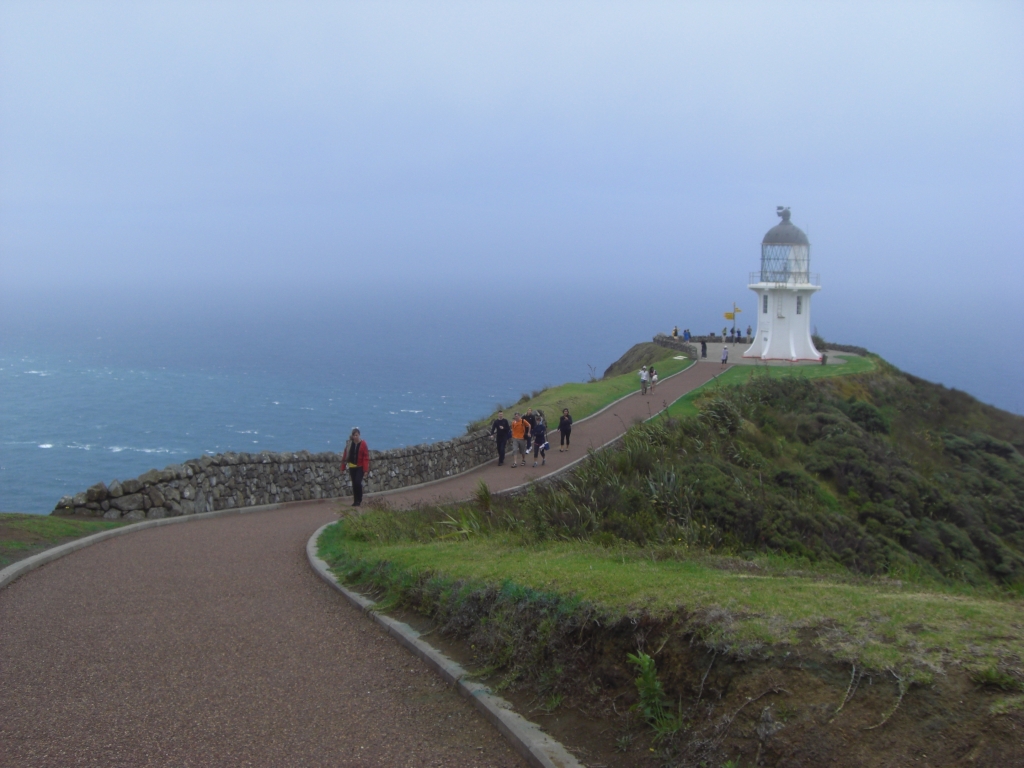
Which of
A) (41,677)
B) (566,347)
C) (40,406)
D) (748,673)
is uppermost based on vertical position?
(566,347)

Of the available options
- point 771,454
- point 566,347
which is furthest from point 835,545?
point 566,347

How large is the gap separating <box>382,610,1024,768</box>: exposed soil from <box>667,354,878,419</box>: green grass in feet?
76.1

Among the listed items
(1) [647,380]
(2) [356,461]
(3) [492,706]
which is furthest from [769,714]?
(1) [647,380]

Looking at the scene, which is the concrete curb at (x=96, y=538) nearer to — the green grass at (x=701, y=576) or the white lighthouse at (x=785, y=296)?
the green grass at (x=701, y=576)

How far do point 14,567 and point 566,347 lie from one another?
129 meters

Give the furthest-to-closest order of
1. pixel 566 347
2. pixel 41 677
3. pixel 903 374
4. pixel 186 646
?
pixel 566 347 → pixel 903 374 → pixel 186 646 → pixel 41 677

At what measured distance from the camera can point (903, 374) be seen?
43.6 meters

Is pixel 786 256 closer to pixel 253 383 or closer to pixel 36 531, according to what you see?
pixel 36 531

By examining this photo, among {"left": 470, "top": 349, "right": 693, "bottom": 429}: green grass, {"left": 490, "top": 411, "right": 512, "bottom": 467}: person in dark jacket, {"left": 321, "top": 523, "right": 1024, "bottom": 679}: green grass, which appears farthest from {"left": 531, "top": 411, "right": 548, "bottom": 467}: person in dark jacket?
{"left": 321, "top": 523, "right": 1024, "bottom": 679}: green grass

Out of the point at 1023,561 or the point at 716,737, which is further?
the point at 1023,561

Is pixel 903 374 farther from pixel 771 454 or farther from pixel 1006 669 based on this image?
pixel 1006 669

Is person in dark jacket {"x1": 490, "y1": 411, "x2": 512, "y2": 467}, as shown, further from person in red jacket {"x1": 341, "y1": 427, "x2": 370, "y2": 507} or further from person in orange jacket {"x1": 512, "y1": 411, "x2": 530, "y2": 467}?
person in red jacket {"x1": 341, "y1": 427, "x2": 370, "y2": 507}

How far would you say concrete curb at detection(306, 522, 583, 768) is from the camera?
19.0 feet

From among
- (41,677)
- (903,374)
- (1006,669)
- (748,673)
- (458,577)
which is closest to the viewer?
(1006,669)
